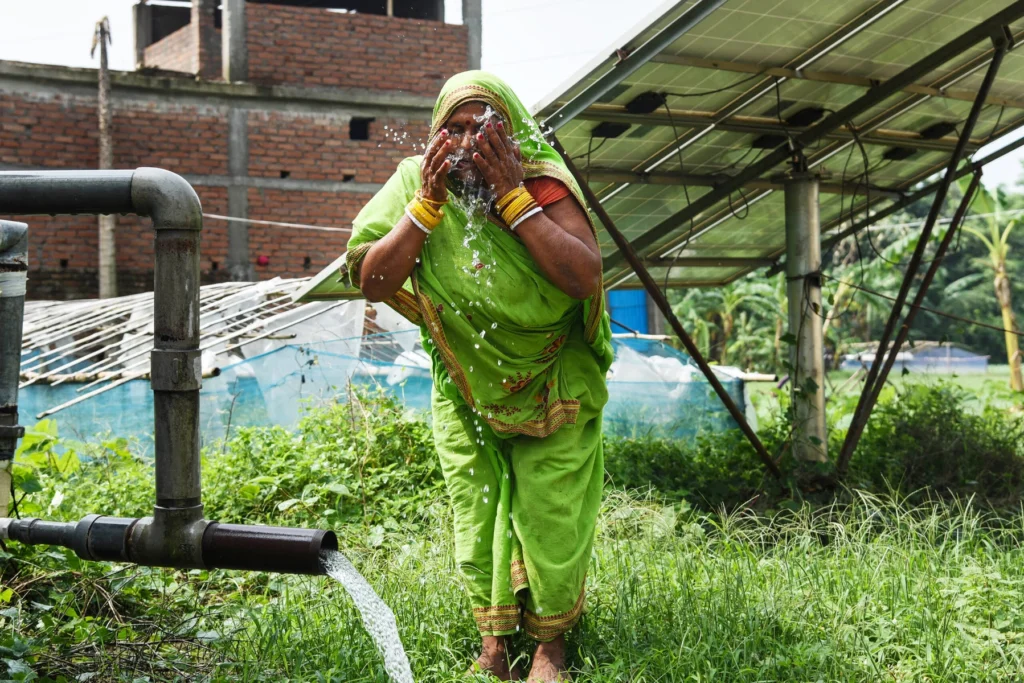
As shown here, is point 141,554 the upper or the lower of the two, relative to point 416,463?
upper

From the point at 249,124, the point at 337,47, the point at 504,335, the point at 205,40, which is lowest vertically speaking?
the point at 504,335

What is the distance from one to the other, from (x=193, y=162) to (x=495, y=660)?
11186 millimetres

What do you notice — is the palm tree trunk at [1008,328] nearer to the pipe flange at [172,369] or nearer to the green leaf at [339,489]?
the green leaf at [339,489]

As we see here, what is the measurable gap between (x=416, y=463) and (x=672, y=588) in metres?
2.42

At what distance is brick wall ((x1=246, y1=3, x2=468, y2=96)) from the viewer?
13188mm

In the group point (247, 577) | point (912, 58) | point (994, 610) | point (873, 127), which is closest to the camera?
point (994, 610)

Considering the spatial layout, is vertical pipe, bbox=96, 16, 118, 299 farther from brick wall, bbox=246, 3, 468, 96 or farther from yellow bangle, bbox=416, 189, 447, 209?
yellow bangle, bbox=416, 189, 447, 209

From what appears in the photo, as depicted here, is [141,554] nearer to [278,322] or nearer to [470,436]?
[470,436]

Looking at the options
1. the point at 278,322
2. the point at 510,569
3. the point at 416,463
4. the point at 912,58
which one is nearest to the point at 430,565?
the point at 510,569

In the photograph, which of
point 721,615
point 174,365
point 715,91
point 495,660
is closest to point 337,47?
point 715,91

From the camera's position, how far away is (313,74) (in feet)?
43.7

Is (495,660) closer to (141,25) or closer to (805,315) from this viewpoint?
(805,315)

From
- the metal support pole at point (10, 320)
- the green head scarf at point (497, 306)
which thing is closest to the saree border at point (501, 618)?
the green head scarf at point (497, 306)

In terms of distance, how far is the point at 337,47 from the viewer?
43.9ft
